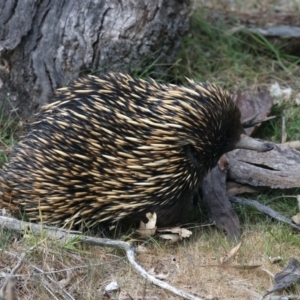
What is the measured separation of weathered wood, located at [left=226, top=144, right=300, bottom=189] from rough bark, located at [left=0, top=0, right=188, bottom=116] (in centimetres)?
103

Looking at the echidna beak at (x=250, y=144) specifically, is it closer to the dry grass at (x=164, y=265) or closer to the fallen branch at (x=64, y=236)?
the dry grass at (x=164, y=265)

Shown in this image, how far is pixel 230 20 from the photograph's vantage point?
6273mm

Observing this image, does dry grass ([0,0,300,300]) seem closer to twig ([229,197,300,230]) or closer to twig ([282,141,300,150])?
twig ([229,197,300,230])

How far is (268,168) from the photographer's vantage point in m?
4.58

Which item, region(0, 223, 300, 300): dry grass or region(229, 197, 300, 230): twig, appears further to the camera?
region(229, 197, 300, 230): twig

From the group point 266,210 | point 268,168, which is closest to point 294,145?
point 268,168

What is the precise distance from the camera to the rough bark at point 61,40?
15.7 feet

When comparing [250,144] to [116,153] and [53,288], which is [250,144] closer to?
[116,153]

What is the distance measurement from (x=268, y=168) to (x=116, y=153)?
3.85ft

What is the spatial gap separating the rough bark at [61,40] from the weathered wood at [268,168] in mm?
1029

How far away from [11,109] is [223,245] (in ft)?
5.94

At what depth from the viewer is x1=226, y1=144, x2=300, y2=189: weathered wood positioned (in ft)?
14.6

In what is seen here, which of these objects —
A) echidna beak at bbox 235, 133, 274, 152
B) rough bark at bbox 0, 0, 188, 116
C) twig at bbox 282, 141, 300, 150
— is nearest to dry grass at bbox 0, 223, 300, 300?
echidna beak at bbox 235, 133, 274, 152

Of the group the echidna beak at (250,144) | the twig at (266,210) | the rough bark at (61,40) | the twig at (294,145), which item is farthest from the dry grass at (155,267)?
the rough bark at (61,40)
